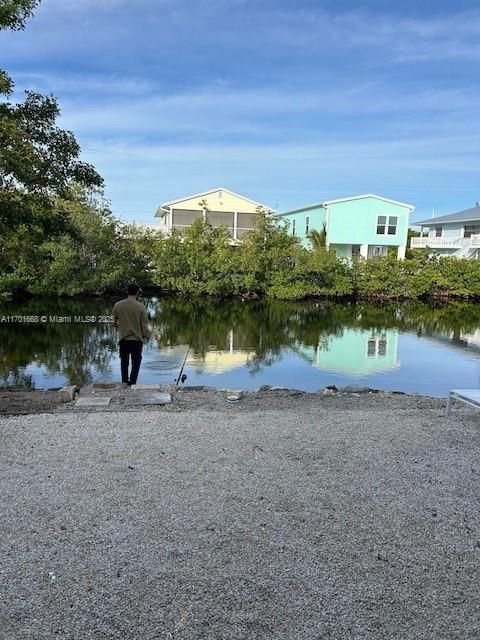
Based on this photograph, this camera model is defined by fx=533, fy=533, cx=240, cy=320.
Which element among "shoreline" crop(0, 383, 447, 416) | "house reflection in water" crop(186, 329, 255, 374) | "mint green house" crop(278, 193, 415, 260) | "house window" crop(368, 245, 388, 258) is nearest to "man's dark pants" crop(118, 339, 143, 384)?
"shoreline" crop(0, 383, 447, 416)

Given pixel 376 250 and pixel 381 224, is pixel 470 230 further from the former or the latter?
pixel 381 224

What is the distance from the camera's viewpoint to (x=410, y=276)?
1256 inches

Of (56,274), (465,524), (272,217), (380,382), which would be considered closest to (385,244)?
(272,217)

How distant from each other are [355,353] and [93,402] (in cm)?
933

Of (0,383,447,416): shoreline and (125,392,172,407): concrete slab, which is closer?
(0,383,447,416): shoreline

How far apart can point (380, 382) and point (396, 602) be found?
8795 mm

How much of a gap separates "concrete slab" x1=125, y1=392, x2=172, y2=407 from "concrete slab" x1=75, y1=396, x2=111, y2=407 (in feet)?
0.81

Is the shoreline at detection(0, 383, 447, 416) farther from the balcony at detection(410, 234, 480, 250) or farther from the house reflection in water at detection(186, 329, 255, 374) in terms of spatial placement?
the balcony at detection(410, 234, 480, 250)

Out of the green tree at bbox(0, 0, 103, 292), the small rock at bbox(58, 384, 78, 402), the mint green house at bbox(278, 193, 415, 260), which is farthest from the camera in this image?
the mint green house at bbox(278, 193, 415, 260)

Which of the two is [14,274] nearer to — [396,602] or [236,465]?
[236,465]

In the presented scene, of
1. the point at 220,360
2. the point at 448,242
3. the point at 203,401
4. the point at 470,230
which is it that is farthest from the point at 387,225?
the point at 203,401

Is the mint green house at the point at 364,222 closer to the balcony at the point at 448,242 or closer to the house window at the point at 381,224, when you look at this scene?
the house window at the point at 381,224

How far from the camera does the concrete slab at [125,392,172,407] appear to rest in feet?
20.9

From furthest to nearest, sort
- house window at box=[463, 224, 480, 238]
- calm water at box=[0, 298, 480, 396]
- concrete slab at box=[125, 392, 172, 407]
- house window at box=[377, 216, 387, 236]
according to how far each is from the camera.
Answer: house window at box=[463, 224, 480, 238], house window at box=[377, 216, 387, 236], calm water at box=[0, 298, 480, 396], concrete slab at box=[125, 392, 172, 407]
